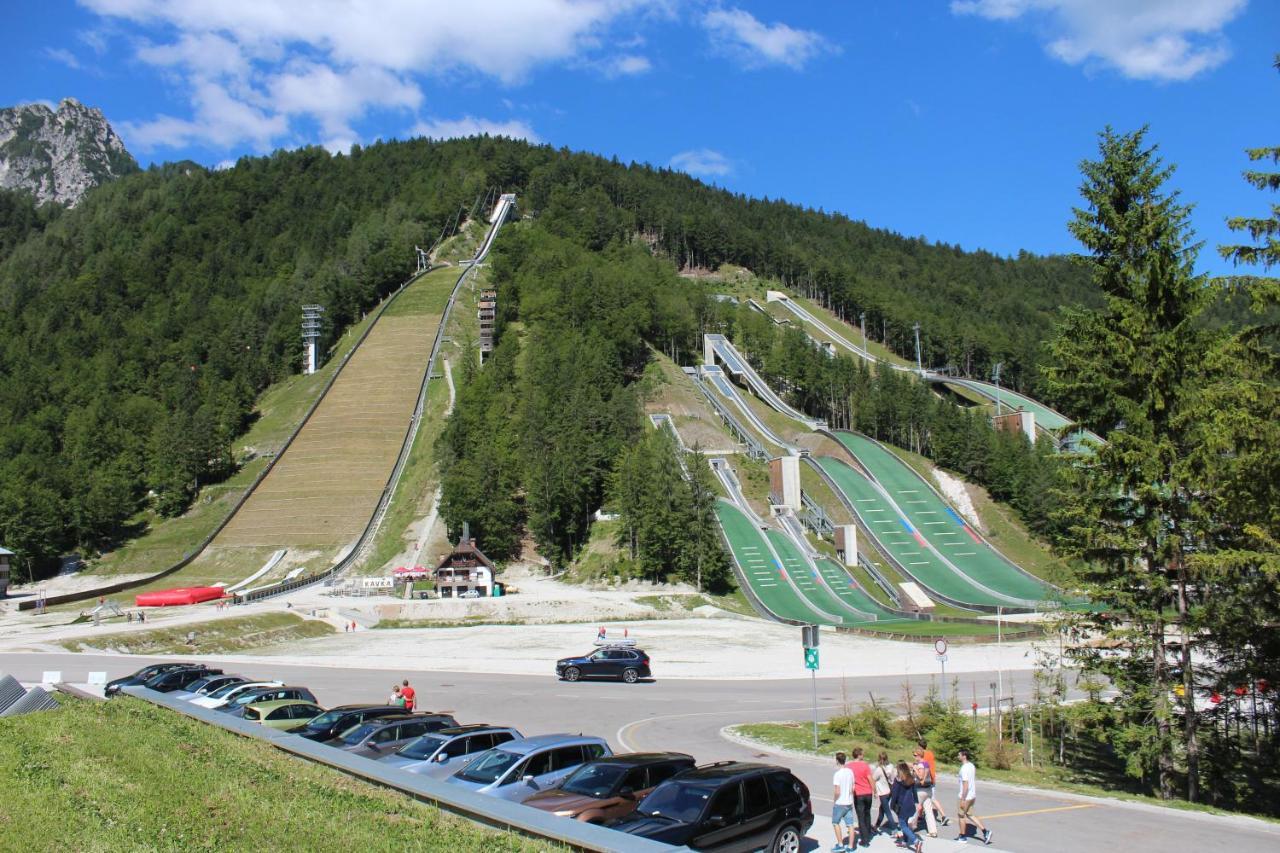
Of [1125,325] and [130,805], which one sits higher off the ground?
[1125,325]

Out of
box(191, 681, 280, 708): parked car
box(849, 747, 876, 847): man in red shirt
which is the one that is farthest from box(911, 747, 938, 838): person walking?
box(191, 681, 280, 708): parked car

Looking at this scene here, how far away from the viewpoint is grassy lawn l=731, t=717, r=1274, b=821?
1758cm

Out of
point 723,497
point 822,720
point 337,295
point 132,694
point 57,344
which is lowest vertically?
point 822,720

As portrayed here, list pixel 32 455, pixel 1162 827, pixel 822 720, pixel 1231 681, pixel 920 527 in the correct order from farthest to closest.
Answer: pixel 32 455
pixel 920 527
pixel 822 720
pixel 1231 681
pixel 1162 827

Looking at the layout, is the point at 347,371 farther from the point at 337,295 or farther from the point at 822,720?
the point at 822,720

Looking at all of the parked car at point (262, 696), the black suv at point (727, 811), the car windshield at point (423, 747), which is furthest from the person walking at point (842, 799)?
the parked car at point (262, 696)

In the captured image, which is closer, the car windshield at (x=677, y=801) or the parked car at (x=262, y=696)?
the car windshield at (x=677, y=801)

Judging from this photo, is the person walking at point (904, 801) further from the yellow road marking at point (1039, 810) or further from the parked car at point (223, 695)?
the parked car at point (223, 695)

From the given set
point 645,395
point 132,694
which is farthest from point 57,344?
point 132,694

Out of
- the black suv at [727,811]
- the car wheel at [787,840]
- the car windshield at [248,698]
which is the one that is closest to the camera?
the black suv at [727,811]

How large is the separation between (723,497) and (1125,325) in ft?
190

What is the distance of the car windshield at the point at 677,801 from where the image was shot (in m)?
10.6

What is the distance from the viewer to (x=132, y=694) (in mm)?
20469

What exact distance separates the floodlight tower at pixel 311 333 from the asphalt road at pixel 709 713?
79610mm
